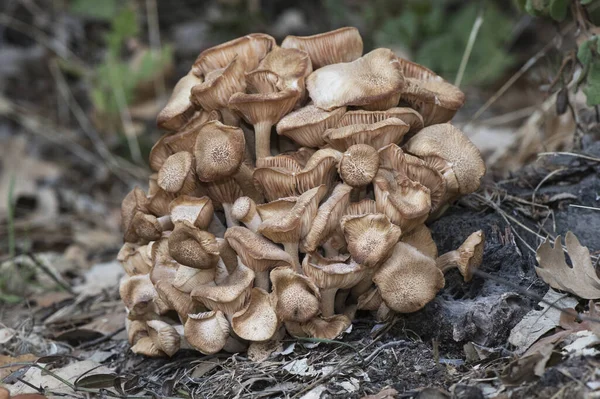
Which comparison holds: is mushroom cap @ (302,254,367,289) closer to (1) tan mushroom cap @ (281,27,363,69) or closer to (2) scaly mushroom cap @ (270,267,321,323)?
(2) scaly mushroom cap @ (270,267,321,323)

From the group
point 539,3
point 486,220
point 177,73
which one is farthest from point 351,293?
point 177,73

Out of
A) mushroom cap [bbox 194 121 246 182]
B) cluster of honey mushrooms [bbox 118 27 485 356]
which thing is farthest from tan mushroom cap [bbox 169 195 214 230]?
mushroom cap [bbox 194 121 246 182]

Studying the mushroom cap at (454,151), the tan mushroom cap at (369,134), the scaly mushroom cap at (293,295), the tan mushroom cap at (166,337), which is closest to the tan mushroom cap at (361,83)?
the tan mushroom cap at (369,134)

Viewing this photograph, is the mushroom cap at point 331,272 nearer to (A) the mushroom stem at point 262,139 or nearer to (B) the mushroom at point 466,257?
(B) the mushroom at point 466,257

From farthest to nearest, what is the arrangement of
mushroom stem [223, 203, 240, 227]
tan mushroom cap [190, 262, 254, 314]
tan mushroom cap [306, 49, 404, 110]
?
mushroom stem [223, 203, 240, 227] → tan mushroom cap [306, 49, 404, 110] → tan mushroom cap [190, 262, 254, 314]

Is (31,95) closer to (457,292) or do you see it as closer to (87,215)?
(87,215)

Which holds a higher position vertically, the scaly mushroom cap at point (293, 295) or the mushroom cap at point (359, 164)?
the mushroom cap at point (359, 164)
